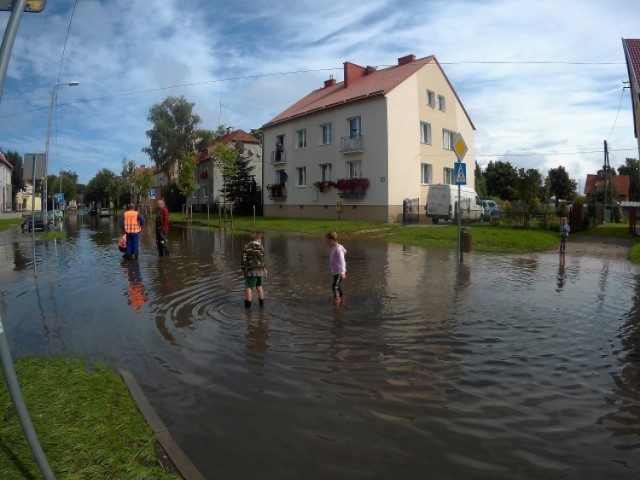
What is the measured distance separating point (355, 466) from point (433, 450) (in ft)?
2.14

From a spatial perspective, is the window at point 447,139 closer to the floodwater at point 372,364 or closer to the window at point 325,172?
the window at point 325,172

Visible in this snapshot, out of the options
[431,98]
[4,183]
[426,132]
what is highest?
[431,98]

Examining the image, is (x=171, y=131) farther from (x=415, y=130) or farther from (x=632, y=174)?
(x=632, y=174)

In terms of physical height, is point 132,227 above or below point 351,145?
below

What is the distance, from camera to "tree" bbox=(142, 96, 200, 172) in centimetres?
5634

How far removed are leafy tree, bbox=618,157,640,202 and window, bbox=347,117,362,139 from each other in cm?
5885

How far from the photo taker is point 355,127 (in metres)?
33.9

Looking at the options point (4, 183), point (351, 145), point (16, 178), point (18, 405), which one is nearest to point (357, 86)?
point (351, 145)

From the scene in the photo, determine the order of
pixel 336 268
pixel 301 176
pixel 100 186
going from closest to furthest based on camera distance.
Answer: pixel 336 268, pixel 301 176, pixel 100 186

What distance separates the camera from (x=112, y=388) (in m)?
4.56

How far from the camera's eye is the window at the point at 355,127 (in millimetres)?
33341

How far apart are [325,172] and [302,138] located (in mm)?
4268

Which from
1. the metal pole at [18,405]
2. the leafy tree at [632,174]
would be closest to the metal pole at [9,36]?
the metal pole at [18,405]

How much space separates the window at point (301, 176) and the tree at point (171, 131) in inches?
885
